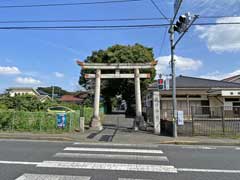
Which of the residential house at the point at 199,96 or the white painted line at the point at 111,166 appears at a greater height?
the residential house at the point at 199,96

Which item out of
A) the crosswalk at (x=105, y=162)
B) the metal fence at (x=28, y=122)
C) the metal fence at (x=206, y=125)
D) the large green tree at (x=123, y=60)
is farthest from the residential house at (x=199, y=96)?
the crosswalk at (x=105, y=162)

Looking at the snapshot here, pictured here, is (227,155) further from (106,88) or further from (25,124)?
(106,88)

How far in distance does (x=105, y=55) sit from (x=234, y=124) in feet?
96.3

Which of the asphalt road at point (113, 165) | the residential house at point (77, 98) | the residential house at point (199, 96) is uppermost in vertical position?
the residential house at point (77, 98)

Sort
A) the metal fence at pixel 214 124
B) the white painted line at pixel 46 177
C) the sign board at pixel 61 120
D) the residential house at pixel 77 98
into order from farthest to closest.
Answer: the residential house at pixel 77 98 < the sign board at pixel 61 120 < the metal fence at pixel 214 124 < the white painted line at pixel 46 177

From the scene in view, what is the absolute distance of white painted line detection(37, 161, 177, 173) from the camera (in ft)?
22.2

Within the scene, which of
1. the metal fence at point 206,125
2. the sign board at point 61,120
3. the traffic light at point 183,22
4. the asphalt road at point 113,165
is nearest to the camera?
the asphalt road at point 113,165

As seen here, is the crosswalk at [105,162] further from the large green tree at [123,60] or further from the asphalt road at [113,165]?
the large green tree at [123,60]

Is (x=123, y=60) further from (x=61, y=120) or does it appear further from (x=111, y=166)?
(x=111, y=166)

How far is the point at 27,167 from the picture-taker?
6789 mm

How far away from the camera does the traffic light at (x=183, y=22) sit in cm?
1215

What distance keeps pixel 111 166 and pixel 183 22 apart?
8694 millimetres

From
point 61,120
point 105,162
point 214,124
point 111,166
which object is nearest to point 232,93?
point 214,124

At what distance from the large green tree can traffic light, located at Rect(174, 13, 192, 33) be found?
83.6ft
